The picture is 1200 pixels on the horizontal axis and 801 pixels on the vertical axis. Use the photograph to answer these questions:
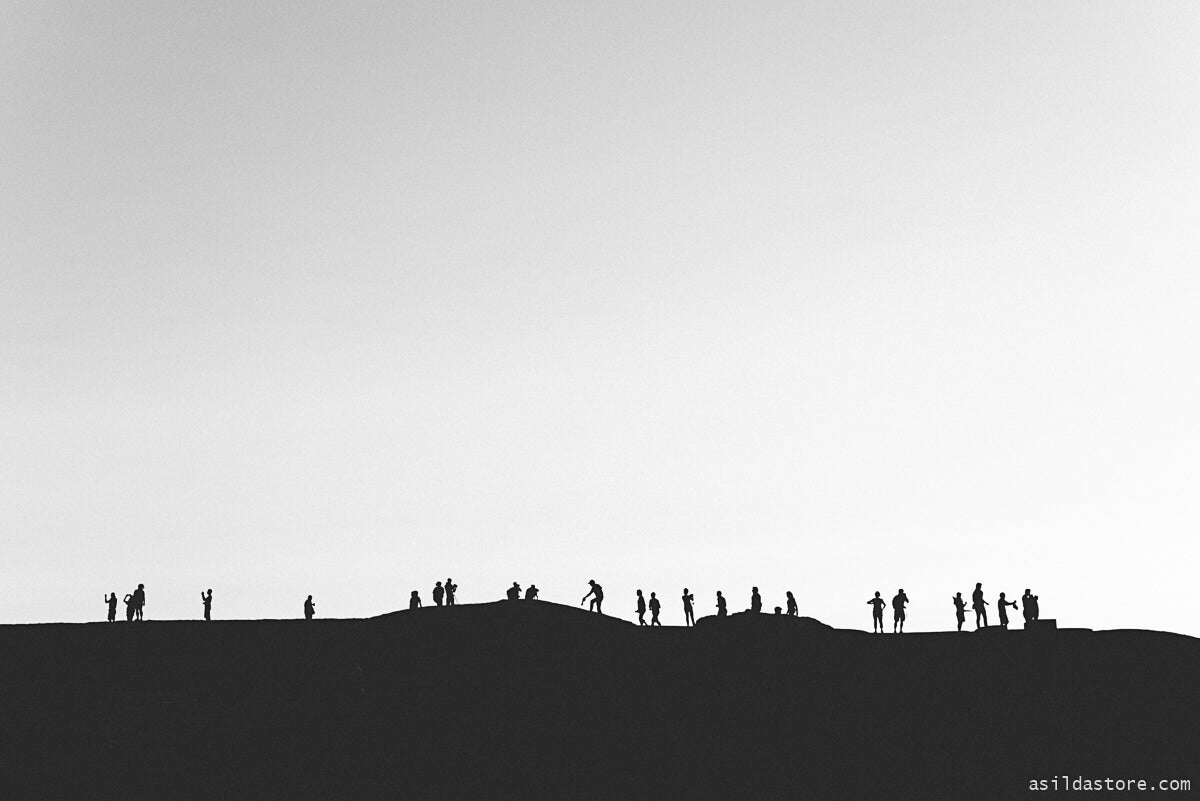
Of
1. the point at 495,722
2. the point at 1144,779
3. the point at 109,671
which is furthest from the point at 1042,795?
the point at 109,671

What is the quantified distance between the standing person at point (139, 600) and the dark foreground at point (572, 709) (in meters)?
2.17

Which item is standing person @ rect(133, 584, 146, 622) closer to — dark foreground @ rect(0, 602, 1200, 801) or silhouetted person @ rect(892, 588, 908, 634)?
dark foreground @ rect(0, 602, 1200, 801)

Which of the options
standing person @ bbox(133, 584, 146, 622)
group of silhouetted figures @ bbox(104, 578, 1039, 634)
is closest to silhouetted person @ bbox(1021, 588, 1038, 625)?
group of silhouetted figures @ bbox(104, 578, 1039, 634)

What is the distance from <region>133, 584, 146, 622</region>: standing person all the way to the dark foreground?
85.6 inches

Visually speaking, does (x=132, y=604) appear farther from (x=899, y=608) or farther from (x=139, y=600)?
(x=899, y=608)

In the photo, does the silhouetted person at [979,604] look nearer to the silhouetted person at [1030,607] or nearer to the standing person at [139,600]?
the silhouetted person at [1030,607]

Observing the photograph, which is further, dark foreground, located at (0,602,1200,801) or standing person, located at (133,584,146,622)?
standing person, located at (133,584,146,622)

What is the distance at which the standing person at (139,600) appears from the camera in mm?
46000

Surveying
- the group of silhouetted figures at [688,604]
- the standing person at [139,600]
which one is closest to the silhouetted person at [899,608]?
the group of silhouetted figures at [688,604]

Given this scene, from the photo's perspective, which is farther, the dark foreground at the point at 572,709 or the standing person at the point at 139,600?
the standing person at the point at 139,600

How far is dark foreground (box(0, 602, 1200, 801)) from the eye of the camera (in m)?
38.2

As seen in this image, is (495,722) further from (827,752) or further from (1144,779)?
(1144,779)

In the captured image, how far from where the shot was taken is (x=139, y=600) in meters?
46.2

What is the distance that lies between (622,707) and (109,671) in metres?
14.0
